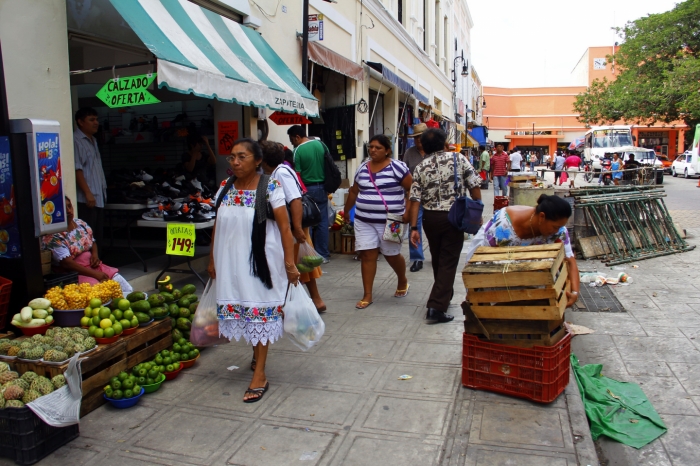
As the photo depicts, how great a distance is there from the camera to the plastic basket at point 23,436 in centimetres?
299

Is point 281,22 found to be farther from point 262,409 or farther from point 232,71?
point 262,409

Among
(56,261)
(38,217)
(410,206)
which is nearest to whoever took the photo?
(38,217)

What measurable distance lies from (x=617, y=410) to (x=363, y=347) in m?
1.98

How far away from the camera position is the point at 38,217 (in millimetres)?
4102

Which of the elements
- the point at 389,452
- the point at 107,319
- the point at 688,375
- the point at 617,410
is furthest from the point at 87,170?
the point at 688,375

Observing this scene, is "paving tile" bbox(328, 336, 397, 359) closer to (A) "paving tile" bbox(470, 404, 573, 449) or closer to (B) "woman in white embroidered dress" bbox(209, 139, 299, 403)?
(B) "woman in white embroidered dress" bbox(209, 139, 299, 403)

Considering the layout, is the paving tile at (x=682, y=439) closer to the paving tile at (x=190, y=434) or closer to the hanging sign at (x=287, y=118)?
the paving tile at (x=190, y=434)

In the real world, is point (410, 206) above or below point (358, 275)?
above

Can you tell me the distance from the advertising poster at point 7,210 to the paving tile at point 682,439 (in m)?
4.59

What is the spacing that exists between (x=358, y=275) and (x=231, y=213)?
4035 millimetres

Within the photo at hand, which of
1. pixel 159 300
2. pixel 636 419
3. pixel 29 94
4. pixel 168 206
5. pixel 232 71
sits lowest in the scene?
pixel 636 419

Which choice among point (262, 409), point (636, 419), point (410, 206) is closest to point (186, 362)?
point (262, 409)


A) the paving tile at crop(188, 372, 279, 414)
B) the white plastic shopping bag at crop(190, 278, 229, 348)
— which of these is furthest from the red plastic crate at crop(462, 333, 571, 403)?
the white plastic shopping bag at crop(190, 278, 229, 348)

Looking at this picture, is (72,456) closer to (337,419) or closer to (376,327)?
(337,419)
